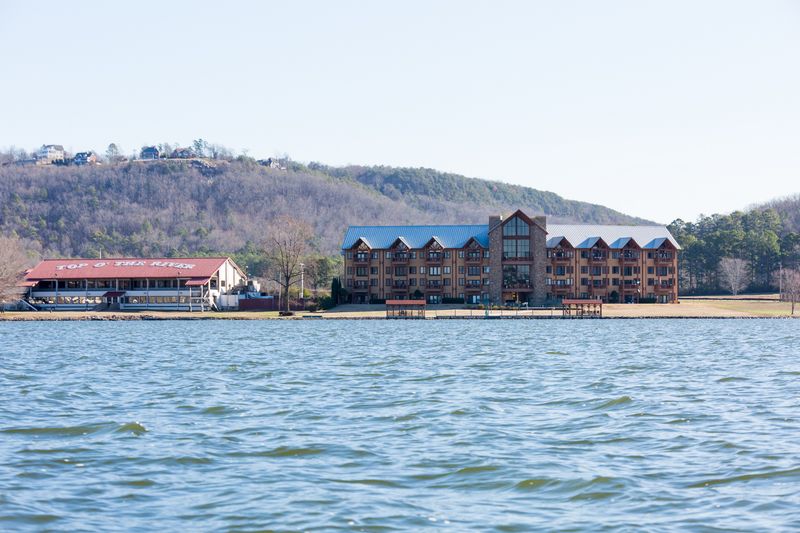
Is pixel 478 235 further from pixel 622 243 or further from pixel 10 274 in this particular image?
pixel 10 274

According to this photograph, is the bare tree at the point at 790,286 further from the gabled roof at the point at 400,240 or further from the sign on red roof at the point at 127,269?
the sign on red roof at the point at 127,269

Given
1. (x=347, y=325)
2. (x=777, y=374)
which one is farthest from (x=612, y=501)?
(x=347, y=325)

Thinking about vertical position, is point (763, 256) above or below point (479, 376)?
above

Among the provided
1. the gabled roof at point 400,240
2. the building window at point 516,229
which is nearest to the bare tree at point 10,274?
the gabled roof at point 400,240

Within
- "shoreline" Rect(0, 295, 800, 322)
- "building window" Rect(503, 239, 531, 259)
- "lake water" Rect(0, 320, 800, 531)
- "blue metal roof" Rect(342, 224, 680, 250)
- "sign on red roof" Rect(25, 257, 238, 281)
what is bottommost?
"lake water" Rect(0, 320, 800, 531)

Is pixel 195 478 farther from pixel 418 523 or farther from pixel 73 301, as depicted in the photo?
pixel 73 301

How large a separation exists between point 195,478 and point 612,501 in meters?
7.79

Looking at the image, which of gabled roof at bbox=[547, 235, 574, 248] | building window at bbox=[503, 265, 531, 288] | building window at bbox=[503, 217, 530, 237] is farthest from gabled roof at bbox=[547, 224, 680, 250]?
building window at bbox=[503, 265, 531, 288]

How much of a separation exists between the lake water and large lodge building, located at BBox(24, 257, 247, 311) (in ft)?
220

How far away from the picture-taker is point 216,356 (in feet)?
163

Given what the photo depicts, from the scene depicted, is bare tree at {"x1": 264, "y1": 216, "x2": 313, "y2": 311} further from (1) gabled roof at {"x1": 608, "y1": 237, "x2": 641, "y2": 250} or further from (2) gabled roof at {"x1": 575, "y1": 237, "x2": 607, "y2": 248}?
(1) gabled roof at {"x1": 608, "y1": 237, "x2": 641, "y2": 250}

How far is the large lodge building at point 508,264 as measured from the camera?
11700cm

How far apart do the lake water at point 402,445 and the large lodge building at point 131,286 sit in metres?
67.2

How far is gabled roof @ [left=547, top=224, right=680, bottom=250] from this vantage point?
12225 centimetres
